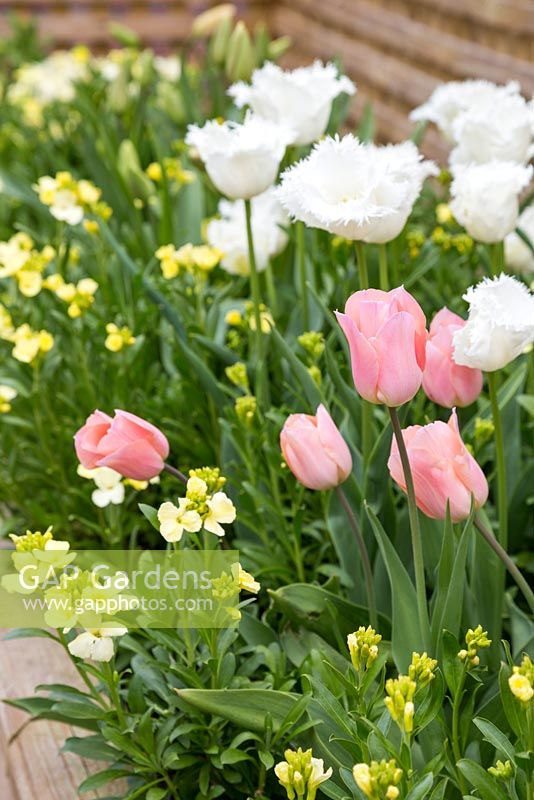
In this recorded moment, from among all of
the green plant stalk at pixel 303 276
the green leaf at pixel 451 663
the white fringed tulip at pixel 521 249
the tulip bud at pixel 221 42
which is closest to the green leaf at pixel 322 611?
the green leaf at pixel 451 663

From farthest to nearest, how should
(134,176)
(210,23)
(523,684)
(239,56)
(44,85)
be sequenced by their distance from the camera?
1. (44,85)
2. (210,23)
3. (239,56)
4. (134,176)
5. (523,684)

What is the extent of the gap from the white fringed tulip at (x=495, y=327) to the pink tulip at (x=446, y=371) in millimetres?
56

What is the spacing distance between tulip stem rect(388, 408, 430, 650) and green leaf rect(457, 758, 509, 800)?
15 cm

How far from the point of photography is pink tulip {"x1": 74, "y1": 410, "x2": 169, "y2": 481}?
1.06 meters

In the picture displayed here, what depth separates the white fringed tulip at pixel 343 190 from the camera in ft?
3.84

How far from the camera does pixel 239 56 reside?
8.18ft

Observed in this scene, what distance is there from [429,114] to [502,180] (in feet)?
1.65

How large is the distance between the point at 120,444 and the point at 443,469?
0.29 metres

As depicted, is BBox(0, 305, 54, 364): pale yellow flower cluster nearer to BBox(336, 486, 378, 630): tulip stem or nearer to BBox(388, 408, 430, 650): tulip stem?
BBox(336, 486, 378, 630): tulip stem

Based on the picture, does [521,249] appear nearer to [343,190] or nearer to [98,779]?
[343,190]

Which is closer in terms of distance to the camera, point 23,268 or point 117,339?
point 117,339

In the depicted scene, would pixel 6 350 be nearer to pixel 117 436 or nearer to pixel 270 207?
pixel 270 207

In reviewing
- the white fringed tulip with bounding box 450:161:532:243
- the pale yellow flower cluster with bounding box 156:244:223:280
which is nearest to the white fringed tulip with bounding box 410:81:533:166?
the white fringed tulip with bounding box 450:161:532:243

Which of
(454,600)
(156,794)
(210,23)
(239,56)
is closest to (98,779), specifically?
(156,794)
